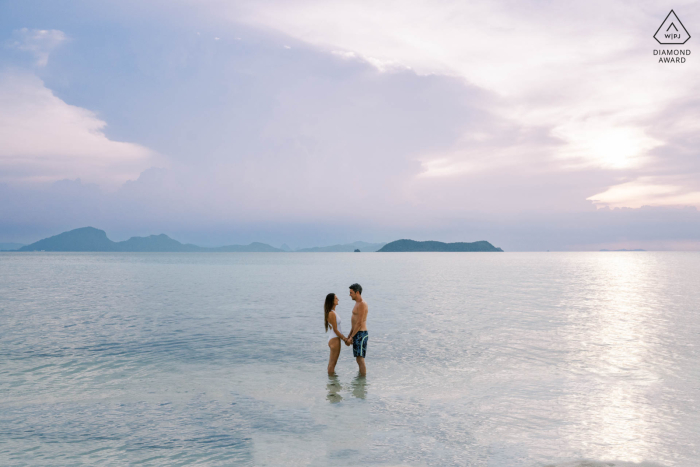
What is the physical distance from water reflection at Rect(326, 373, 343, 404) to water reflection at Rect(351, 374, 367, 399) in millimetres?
515

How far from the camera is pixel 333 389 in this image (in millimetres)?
14617

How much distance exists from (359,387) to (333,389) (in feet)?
3.02

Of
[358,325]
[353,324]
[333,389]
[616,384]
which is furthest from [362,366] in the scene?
[616,384]

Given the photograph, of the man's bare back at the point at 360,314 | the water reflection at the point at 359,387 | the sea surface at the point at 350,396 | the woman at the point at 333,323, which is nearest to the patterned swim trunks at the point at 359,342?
the man's bare back at the point at 360,314

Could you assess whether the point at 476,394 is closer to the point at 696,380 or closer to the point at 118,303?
the point at 696,380

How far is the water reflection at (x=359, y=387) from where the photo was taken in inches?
552

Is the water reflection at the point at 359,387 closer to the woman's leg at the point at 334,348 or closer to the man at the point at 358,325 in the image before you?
the man at the point at 358,325

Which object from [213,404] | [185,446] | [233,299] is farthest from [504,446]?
[233,299]

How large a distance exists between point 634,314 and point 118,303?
48884 millimetres

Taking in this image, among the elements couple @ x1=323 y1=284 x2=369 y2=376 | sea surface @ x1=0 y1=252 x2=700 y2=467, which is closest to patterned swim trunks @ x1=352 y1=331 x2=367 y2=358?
couple @ x1=323 y1=284 x2=369 y2=376

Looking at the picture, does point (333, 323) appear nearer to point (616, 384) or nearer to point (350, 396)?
point (350, 396)

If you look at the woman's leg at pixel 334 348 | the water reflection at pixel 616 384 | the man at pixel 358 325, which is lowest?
the water reflection at pixel 616 384

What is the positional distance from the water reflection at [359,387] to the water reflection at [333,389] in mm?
515

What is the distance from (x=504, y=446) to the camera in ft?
33.0
